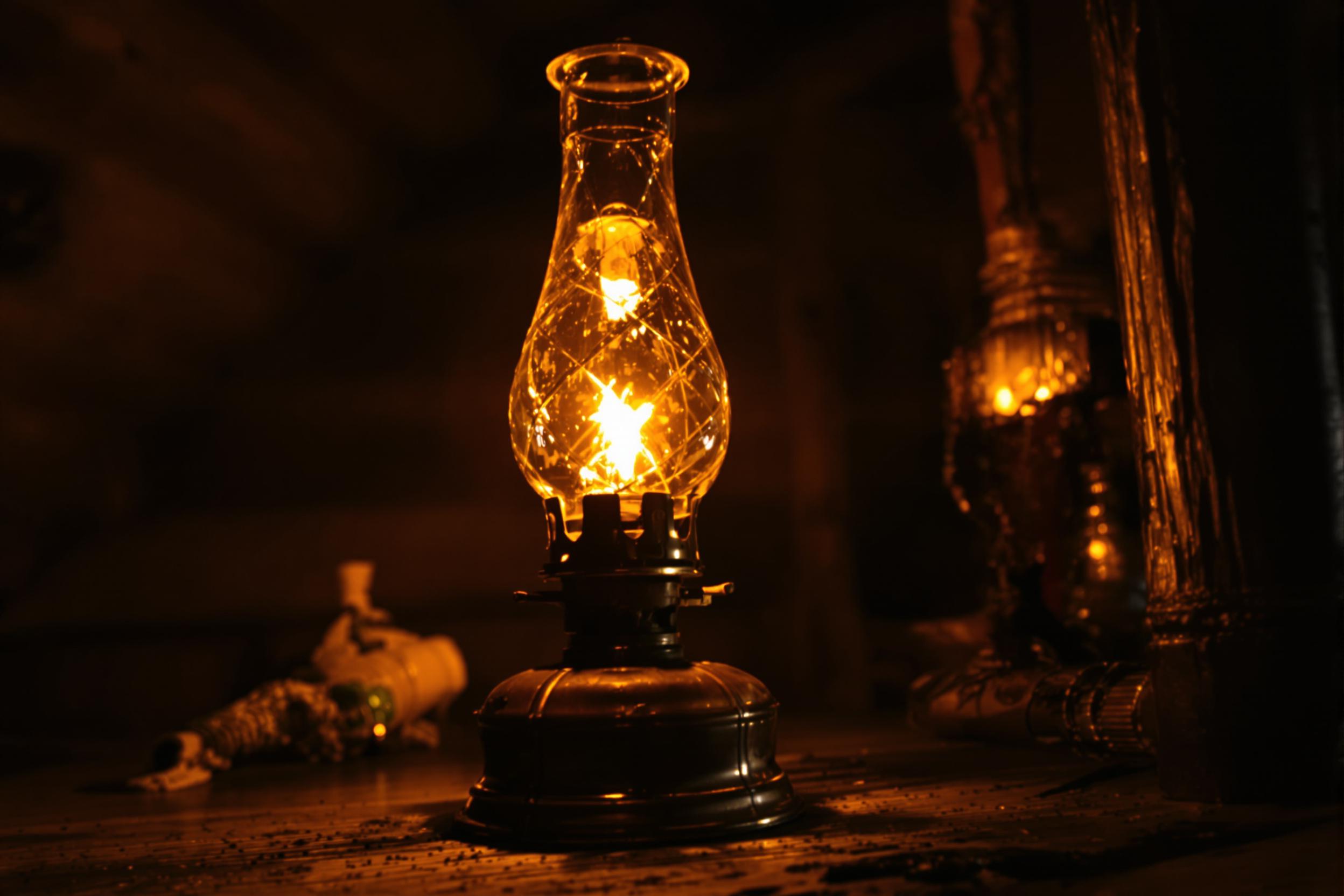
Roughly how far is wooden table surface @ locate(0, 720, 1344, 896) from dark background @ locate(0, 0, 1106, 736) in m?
1.04

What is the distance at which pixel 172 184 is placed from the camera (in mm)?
2139

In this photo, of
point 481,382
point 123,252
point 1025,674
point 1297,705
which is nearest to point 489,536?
point 481,382

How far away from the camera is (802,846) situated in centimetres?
80

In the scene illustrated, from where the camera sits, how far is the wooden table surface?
688 millimetres

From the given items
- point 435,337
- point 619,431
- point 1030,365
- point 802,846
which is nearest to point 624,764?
point 802,846

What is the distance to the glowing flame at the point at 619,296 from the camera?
969 mm

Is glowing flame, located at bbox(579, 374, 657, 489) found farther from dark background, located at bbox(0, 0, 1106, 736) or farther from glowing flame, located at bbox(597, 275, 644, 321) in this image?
dark background, located at bbox(0, 0, 1106, 736)

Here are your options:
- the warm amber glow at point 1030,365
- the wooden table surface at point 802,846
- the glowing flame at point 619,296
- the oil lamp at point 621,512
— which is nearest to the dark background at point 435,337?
the warm amber glow at point 1030,365

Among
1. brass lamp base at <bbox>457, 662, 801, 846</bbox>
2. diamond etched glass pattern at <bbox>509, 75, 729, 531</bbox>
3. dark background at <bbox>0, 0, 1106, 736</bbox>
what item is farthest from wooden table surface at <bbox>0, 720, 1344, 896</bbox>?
dark background at <bbox>0, 0, 1106, 736</bbox>

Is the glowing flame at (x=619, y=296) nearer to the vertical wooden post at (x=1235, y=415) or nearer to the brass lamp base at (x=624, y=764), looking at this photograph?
the brass lamp base at (x=624, y=764)

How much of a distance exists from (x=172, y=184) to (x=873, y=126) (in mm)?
1849

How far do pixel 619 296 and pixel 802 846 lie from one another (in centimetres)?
50

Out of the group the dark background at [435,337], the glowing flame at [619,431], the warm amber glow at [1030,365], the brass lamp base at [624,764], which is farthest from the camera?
the dark background at [435,337]

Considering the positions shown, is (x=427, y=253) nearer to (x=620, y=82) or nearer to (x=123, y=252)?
(x=123, y=252)
